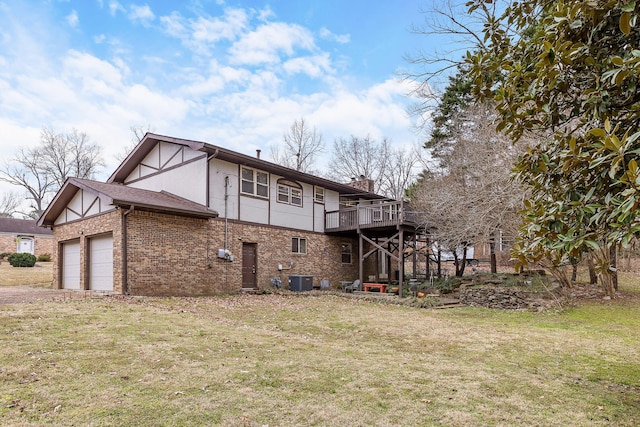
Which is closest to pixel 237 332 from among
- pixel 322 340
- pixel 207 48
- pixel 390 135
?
pixel 322 340

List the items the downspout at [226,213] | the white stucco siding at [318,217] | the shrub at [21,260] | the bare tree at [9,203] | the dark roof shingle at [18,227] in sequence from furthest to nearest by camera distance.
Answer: the bare tree at [9,203]
the dark roof shingle at [18,227]
the shrub at [21,260]
the white stucco siding at [318,217]
the downspout at [226,213]

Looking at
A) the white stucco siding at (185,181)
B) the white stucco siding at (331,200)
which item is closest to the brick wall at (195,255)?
the white stucco siding at (185,181)

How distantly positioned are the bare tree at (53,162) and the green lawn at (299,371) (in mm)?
32044

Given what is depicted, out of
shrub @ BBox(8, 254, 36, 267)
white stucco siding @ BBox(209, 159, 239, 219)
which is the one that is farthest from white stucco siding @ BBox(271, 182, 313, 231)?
shrub @ BBox(8, 254, 36, 267)

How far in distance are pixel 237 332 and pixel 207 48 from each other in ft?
39.5

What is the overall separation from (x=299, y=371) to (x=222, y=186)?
38.8 feet

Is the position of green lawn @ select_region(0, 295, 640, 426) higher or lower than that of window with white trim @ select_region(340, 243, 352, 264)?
lower

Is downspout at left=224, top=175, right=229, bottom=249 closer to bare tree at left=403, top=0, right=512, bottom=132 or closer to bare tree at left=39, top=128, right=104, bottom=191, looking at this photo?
bare tree at left=403, top=0, right=512, bottom=132

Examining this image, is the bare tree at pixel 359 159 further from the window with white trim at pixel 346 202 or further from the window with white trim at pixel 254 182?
the window with white trim at pixel 254 182

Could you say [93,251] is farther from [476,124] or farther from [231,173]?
[476,124]

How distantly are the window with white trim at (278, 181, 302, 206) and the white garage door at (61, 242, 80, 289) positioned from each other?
28.2 ft

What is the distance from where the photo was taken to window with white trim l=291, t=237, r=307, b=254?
61.4 feet

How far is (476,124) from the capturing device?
16.0 m

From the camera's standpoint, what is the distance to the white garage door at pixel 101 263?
47.0 ft
